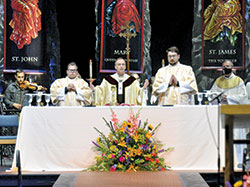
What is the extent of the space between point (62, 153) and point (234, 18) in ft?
18.8

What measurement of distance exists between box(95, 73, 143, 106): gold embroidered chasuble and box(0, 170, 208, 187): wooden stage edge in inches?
63.2

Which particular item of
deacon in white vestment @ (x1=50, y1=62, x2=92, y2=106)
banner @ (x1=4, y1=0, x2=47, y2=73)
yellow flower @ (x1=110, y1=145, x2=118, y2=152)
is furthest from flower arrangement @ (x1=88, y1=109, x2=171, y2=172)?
banner @ (x1=4, y1=0, x2=47, y2=73)

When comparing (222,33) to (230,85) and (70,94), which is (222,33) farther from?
(70,94)

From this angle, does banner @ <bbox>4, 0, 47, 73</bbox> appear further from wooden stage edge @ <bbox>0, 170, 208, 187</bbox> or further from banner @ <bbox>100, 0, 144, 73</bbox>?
wooden stage edge @ <bbox>0, 170, 208, 187</bbox>

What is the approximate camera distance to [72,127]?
7.42 metres

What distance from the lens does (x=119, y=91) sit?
844 centimetres

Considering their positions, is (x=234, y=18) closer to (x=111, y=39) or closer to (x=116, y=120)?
(x=111, y=39)

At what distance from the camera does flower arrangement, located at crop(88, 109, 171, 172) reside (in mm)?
Result: 7113

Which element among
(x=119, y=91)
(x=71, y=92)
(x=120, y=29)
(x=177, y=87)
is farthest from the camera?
(x=120, y=29)

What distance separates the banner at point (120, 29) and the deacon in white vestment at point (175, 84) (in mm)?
3161

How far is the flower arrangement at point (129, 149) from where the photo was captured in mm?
7113

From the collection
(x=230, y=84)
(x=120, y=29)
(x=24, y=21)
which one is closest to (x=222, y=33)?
(x=120, y=29)

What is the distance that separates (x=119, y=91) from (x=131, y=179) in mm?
2300

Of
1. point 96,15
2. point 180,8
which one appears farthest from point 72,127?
point 180,8
